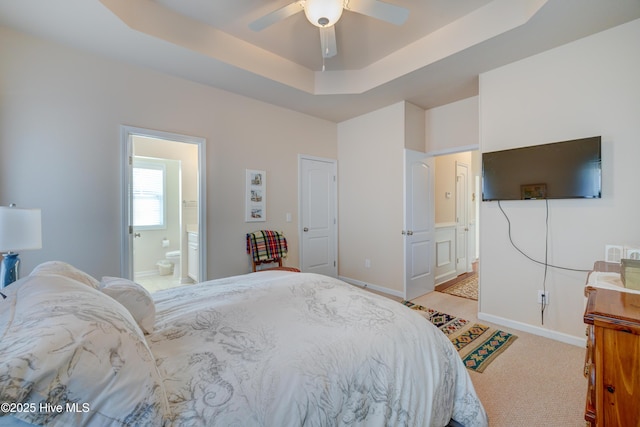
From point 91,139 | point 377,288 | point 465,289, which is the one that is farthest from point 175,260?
point 465,289

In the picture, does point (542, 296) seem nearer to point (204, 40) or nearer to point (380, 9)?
point (380, 9)

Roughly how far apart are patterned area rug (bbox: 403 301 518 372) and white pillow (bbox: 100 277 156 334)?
2.33 metres

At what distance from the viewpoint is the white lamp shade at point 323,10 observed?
1.93 meters

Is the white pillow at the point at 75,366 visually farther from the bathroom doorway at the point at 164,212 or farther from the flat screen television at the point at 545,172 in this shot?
the bathroom doorway at the point at 164,212

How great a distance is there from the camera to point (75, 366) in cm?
64

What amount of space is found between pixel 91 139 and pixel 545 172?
4361 millimetres

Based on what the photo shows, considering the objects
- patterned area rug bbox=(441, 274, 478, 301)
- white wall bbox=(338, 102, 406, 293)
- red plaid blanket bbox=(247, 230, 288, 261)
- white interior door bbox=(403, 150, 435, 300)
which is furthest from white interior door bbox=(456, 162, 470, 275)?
red plaid blanket bbox=(247, 230, 288, 261)

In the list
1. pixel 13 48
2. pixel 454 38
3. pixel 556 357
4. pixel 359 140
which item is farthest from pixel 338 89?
pixel 556 357

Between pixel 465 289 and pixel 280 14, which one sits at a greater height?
pixel 280 14

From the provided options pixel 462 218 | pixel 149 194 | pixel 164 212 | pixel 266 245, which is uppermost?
pixel 149 194

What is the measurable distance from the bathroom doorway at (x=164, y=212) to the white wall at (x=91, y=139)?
0.98 m

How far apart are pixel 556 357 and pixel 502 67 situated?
2.84 m

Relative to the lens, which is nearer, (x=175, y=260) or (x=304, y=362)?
(x=304, y=362)

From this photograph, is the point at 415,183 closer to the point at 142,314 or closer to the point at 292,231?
the point at 292,231
